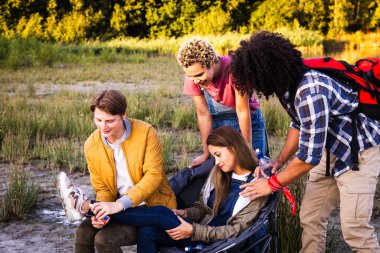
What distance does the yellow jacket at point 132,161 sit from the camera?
3.45 m

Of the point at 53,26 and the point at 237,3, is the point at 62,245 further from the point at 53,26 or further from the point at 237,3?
the point at 237,3

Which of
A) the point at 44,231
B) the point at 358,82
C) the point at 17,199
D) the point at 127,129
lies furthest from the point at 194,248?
the point at 17,199

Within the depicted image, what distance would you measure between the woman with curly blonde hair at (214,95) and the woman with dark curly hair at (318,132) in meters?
0.55

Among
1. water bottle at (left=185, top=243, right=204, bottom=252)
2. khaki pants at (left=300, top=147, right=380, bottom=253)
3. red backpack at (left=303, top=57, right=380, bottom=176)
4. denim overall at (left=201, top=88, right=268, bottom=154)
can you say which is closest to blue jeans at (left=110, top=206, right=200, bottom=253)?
water bottle at (left=185, top=243, right=204, bottom=252)

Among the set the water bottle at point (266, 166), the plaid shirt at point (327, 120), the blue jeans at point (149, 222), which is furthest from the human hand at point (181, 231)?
the plaid shirt at point (327, 120)

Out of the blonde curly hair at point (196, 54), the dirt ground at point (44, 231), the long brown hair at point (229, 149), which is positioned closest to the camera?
the long brown hair at point (229, 149)

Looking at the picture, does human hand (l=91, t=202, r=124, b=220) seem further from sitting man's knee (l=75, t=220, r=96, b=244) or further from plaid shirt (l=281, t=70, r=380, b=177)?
plaid shirt (l=281, t=70, r=380, b=177)

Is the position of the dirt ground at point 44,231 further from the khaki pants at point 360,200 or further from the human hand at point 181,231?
the human hand at point 181,231

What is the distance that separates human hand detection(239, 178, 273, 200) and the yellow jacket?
0.56m

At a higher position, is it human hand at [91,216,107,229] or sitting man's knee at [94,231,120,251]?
human hand at [91,216,107,229]

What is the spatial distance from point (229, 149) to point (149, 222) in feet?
2.05

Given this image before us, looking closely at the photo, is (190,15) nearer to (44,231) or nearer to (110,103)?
(44,231)

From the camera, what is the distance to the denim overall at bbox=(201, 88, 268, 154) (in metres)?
4.25

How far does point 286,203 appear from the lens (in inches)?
155
